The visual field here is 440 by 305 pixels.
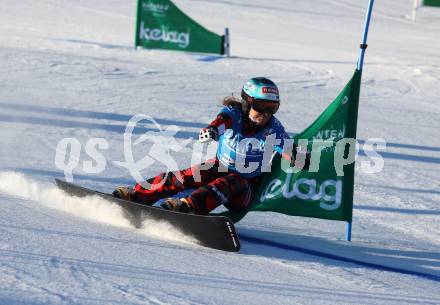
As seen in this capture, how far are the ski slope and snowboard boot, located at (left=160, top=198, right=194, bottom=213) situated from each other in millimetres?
157

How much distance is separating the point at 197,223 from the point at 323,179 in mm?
1109

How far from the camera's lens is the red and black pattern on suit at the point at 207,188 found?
602cm

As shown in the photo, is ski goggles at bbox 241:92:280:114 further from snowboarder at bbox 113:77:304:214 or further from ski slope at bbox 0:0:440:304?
ski slope at bbox 0:0:440:304

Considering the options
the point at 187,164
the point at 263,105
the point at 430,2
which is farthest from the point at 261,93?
the point at 430,2

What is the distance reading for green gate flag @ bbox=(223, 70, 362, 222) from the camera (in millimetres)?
6199

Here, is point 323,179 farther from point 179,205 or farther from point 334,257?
point 179,205

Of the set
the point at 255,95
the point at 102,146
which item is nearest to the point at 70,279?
the point at 255,95

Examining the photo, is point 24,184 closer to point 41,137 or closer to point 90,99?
point 41,137

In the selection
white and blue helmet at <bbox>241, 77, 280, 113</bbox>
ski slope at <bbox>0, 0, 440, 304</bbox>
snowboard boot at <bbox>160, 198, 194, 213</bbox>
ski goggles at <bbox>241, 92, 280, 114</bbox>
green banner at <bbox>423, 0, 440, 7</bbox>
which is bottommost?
ski slope at <bbox>0, 0, 440, 304</bbox>

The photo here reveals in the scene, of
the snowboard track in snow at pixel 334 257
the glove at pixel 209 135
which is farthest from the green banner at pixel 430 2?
the glove at pixel 209 135

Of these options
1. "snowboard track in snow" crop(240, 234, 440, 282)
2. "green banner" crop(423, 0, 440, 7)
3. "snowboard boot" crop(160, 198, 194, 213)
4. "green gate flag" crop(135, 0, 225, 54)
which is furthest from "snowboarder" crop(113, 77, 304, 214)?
"green banner" crop(423, 0, 440, 7)

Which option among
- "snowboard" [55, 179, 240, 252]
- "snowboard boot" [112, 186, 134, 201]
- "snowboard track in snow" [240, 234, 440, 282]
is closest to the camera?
"snowboard" [55, 179, 240, 252]

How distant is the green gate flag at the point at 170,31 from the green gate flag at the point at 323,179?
10897mm

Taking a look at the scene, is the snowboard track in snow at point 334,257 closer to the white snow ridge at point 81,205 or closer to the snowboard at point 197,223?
the snowboard at point 197,223
